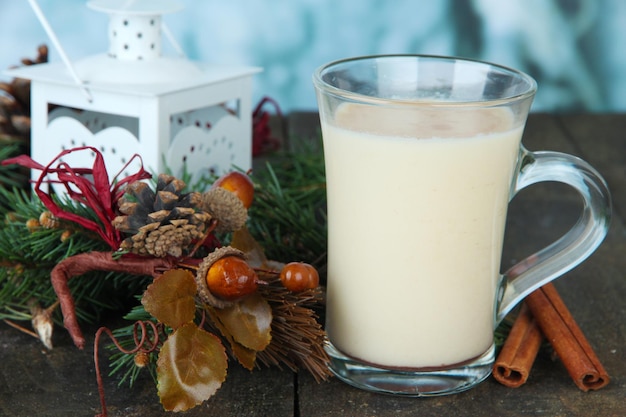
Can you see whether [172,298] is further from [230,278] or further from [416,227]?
[416,227]

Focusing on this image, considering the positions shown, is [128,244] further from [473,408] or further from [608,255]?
[608,255]

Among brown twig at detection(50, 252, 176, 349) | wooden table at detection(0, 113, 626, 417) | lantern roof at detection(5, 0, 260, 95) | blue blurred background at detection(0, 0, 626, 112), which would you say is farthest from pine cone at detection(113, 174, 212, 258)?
blue blurred background at detection(0, 0, 626, 112)

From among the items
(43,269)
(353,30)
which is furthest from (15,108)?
(353,30)

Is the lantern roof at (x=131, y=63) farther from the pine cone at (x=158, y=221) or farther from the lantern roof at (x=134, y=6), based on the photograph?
the pine cone at (x=158, y=221)

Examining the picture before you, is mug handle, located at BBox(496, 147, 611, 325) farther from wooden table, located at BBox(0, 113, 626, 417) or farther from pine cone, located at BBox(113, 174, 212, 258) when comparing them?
pine cone, located at BBox(113, 174, 212, 258)

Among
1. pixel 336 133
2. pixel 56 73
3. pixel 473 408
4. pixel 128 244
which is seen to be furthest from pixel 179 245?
pixel 56 73
